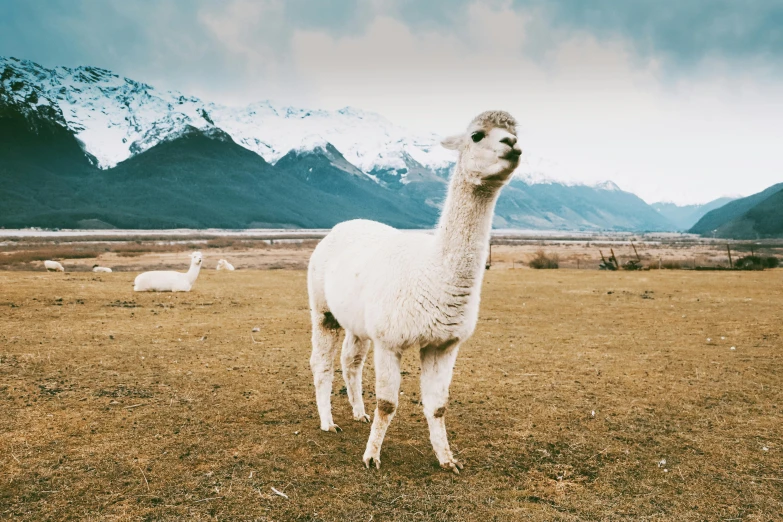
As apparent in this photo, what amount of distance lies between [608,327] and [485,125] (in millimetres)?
9566

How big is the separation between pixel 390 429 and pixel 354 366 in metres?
0.88

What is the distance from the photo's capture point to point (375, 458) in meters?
5.07

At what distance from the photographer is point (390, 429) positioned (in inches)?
242

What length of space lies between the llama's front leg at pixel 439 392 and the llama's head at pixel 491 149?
1678 mm

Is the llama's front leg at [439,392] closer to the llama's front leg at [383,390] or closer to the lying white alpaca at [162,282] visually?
the llama's front leg at [383,390]

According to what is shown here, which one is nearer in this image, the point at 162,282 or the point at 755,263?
the point at 162,282

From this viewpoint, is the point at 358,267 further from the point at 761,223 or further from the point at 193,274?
the point at 761,223

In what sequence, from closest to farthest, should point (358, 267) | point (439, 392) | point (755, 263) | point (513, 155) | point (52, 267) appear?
point (513, 155) → point (439, 392) → point (358, 267) → point (52, 267) → point (755, 263)

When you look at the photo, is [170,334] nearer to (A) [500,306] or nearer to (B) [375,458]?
(B) [375,458]

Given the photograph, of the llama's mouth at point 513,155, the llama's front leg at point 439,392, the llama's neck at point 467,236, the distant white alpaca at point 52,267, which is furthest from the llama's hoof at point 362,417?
the distant white alpaca at point 52,267

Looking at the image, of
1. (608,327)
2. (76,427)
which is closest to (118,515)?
(76,427)

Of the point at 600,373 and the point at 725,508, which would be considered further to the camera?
the point at 600,373

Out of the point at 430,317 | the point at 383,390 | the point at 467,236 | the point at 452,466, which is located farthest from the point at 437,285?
the point at 452,466

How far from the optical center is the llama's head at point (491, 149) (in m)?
4.34
